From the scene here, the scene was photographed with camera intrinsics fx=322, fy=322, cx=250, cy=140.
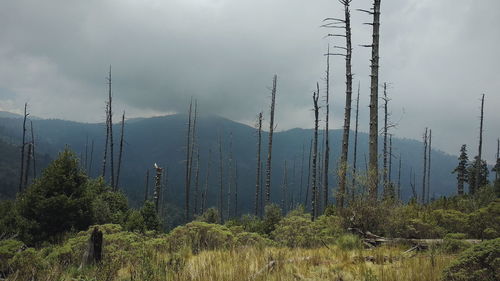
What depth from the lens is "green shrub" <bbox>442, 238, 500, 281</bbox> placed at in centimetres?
343

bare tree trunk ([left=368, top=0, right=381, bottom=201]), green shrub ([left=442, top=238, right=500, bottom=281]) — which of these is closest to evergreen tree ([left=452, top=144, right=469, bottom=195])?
bare tree trunk ([left=368, top=0, right=381, bottom=201])

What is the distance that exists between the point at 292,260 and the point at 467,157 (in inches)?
2055

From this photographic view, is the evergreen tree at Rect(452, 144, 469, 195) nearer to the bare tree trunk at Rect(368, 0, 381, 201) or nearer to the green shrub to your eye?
the bare tree trunk at Rect(368, 0, 381, 201)

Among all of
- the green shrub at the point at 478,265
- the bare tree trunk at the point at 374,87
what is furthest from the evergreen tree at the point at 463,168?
the green shrub at the point at 478,265

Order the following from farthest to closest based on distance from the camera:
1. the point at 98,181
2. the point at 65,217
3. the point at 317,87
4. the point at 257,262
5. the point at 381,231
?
the point at 317,87, the point at 98,181, the point at 65,217, the point at 381,231, the point at 257,262

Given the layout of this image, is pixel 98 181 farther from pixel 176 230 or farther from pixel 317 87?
pixel 317 87

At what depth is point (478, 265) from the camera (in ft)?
11.6

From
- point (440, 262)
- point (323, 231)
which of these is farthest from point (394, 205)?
point (440, 262)

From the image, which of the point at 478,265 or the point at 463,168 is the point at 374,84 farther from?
the point at 463,168

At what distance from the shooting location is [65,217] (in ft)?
37.9

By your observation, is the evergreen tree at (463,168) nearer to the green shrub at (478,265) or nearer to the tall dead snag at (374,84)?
the tall dead snag at (374,84)

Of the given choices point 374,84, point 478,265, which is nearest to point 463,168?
point 374,84

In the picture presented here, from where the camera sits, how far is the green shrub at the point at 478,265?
3430mm

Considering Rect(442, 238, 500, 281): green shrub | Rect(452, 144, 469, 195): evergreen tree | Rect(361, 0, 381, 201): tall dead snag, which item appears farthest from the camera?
Rect(452, 144, 469, 195): evergreen tree
